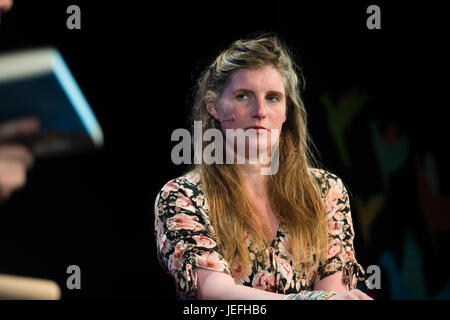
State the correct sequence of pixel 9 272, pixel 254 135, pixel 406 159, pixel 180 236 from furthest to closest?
1. pixel 406 159
2. pixel 9 272
3. pixel 254 135
4. pixel 180 236

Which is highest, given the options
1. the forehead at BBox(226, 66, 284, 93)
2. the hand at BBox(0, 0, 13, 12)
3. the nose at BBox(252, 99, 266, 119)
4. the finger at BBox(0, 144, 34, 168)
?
the hand at BBox(0, 0, 13, 12)

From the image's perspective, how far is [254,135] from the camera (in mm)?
2213

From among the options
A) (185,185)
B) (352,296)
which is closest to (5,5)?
(185,185)

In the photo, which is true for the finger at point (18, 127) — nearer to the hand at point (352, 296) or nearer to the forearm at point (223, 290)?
the forearm at point (223, 290)

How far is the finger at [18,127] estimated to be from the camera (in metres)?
2.03

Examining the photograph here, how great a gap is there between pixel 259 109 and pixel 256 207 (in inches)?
14.1

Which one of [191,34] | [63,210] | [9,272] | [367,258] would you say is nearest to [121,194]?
[63,210]

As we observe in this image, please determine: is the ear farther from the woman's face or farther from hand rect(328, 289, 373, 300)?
hand rect(328, 289, 373, 300)

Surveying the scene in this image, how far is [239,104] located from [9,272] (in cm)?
111

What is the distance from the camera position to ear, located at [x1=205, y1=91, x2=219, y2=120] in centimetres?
233

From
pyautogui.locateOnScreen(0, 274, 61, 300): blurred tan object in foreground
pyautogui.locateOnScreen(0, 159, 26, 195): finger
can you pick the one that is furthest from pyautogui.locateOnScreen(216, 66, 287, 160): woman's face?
pyautogui.locateOnScreen(0, 274, 61, 300): blurred tan object in foreground

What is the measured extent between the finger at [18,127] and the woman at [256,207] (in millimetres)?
493

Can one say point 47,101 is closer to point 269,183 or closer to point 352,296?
point 269,183

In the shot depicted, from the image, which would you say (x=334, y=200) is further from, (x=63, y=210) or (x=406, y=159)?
(x=63, y=210)
